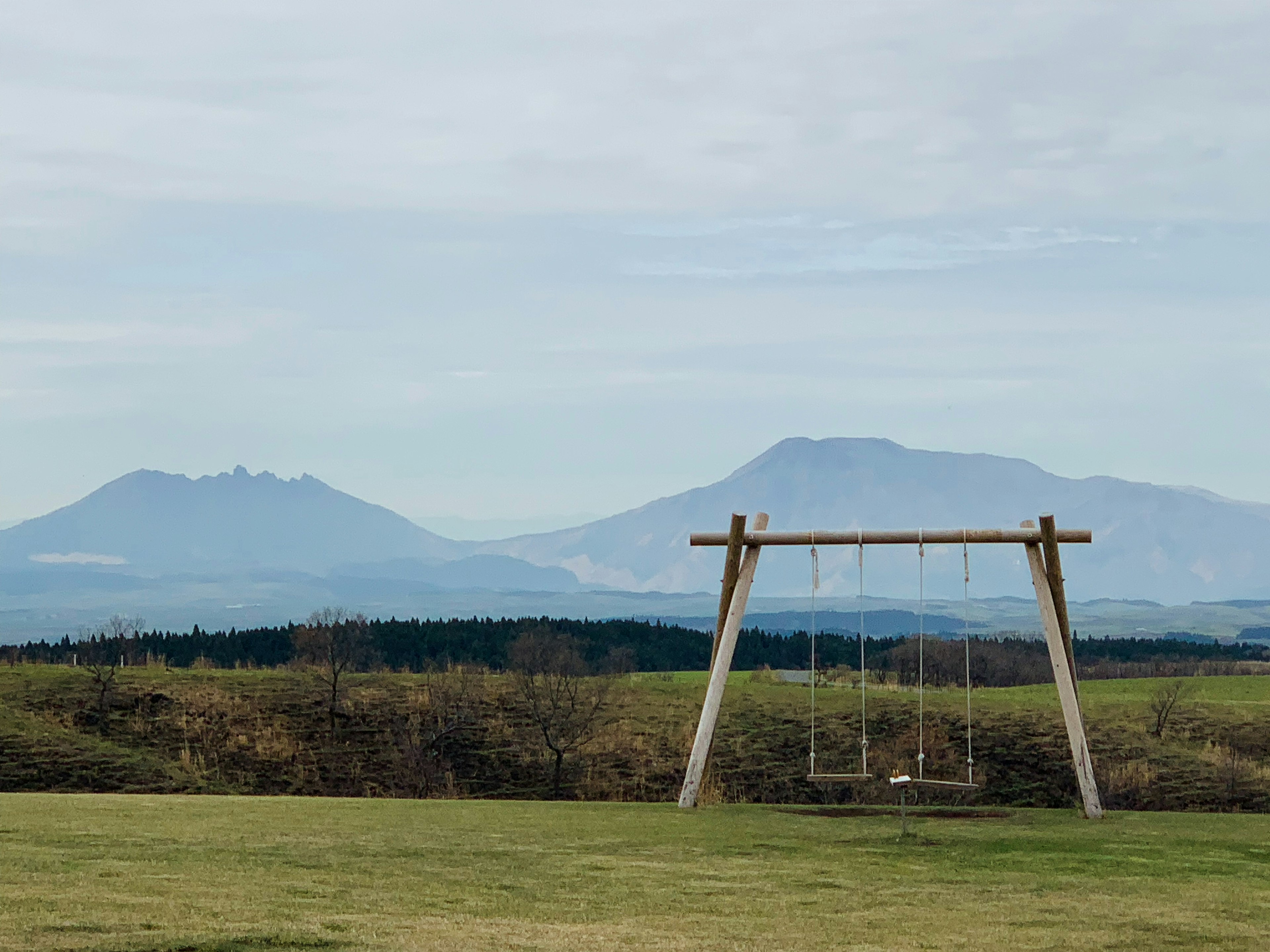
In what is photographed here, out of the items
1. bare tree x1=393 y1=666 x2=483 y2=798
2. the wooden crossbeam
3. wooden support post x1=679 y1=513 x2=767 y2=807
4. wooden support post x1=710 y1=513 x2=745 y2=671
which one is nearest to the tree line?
bare tree x1=393 y1=666 x2=483 y2=798

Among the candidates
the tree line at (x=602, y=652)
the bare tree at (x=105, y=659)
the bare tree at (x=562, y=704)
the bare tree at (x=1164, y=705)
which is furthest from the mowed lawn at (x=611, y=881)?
the tree line at (x=602, y=652)

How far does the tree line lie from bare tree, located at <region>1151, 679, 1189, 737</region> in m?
12.9

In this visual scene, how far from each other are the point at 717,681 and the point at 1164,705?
773 inches

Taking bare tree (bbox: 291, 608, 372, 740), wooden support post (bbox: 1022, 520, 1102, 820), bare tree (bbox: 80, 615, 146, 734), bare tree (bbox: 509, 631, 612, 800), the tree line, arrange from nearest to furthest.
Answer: wooden support post (bbox: 1022, 520, 1102, 820) < bare tree (bbox: 509, 631, 612, 800) < bare tree (bbox: 80, 615, 146, 734) < bare tree (bbox: 291, 608, 372, 740) < the tree line

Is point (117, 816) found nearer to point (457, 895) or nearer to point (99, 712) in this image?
point (457, 895)

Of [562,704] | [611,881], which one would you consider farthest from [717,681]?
[562,704]

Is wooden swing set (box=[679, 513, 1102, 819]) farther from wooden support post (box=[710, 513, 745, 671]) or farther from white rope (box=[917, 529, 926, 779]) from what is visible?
white rope (box=[917, 529, 926, 779])

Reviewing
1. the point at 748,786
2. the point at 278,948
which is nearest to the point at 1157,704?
the point at 748,786

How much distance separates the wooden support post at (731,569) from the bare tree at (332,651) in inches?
792

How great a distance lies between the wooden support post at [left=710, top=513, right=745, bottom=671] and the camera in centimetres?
2086

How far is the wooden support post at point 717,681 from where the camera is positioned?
20875mm

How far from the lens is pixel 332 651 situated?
41.1 metres

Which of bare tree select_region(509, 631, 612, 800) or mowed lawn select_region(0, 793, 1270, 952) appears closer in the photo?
mowed lawn select_region(0, 793, 1270, 952)

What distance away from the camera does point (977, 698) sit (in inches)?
1633
